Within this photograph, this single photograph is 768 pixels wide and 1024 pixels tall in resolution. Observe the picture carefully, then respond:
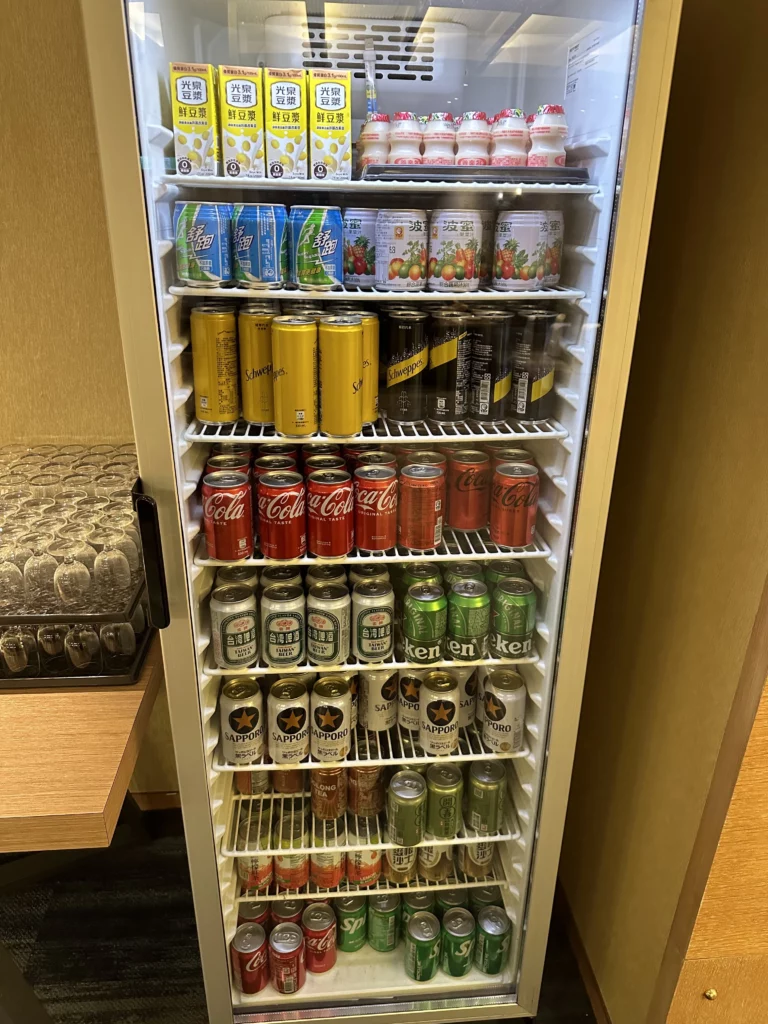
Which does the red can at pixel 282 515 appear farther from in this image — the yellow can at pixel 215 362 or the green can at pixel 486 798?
the green can at pixel 486 798

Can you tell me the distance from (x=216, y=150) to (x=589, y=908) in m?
1.75

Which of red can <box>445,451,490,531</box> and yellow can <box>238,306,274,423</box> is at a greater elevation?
yellow can <box>238,306,274,423</box>

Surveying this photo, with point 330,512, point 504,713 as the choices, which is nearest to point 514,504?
point 330,512

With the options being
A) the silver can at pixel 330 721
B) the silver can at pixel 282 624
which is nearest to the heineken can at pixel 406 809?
the silver can at pixel 330 721

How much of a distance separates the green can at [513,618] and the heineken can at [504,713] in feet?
0.28

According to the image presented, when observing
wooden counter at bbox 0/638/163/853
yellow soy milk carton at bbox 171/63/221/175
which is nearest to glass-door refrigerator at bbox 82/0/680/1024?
yellow soy milk carton at bbox 171/63/221/175

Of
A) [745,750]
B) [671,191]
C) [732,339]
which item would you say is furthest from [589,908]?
[671,191]

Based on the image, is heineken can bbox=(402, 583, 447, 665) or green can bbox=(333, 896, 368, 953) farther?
green can bbox=(333, 896, 368, 953)

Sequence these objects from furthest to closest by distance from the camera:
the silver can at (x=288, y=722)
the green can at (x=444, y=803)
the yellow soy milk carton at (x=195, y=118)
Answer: the green can at (x=444, y=803) → the silver can at (x=288, y=722) → the yellow soy milk carton at (x=195, y=118)

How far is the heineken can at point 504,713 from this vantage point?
142 centimetres

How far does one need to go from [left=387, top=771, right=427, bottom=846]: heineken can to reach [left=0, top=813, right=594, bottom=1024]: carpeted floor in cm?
57

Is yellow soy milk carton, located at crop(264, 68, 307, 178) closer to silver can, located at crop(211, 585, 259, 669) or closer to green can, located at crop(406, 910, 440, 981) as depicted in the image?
silver can, located at crop(211, 585, 259, 669)

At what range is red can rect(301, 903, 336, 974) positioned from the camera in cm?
158

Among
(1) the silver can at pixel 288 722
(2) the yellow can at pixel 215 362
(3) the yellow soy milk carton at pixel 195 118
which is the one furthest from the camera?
(1) the silver can at pixel 288 722
